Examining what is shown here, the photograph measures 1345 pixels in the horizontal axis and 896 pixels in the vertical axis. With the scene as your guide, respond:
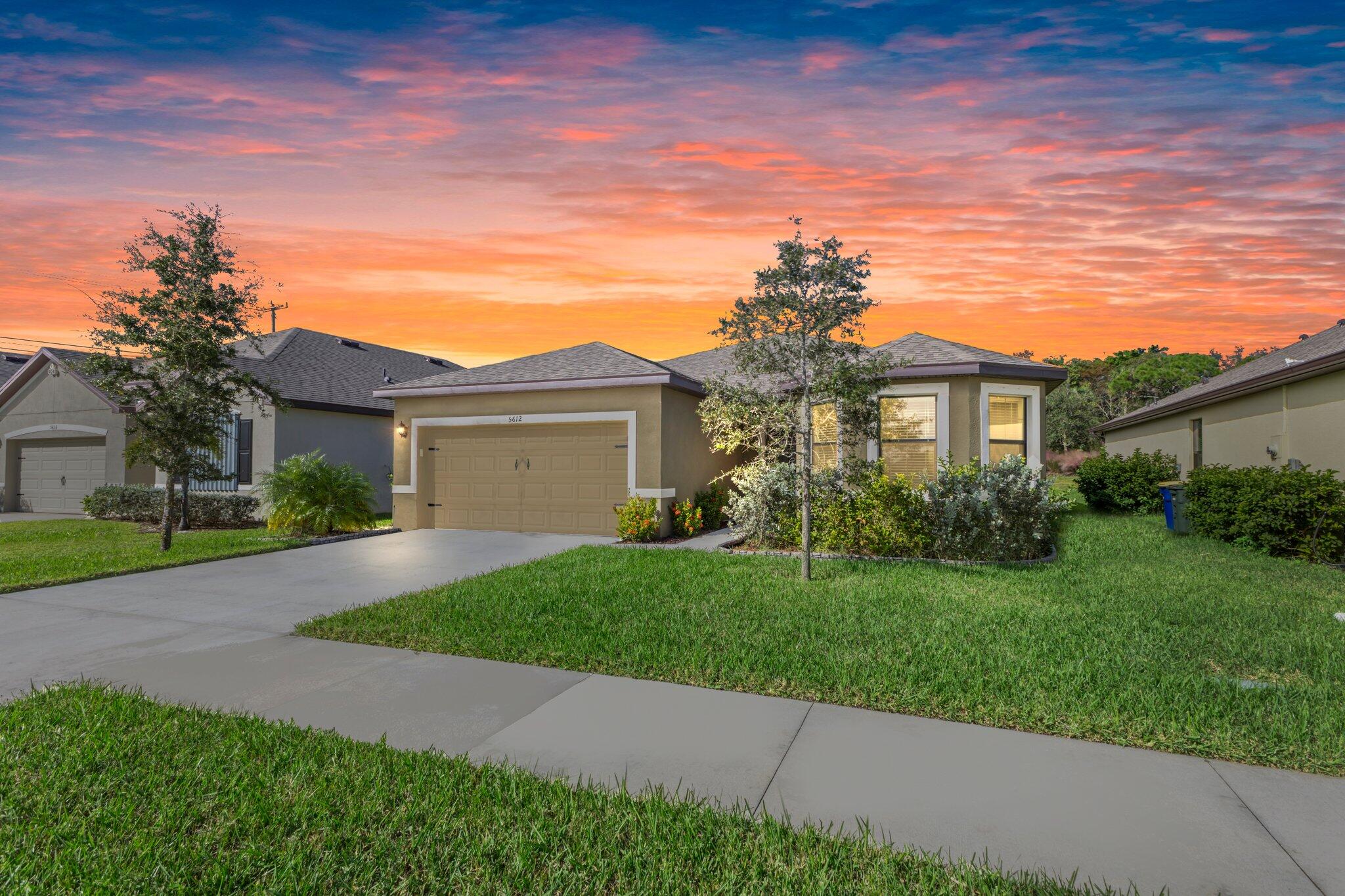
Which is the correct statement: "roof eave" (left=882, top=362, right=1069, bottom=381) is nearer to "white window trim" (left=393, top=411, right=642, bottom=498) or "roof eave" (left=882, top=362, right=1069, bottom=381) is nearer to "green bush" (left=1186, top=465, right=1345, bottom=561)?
"green bush" (left=1186, top=465, right=1345, bottom=561)

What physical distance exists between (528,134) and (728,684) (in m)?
9.31

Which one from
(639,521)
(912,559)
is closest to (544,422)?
(639,521)

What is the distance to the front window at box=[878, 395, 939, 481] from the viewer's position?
44.8 ft

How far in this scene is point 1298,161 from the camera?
11.3 m

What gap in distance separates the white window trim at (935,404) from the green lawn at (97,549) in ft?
37.7

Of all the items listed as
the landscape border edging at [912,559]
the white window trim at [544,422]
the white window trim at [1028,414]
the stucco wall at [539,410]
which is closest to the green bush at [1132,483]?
the white window trim at [1028,414]

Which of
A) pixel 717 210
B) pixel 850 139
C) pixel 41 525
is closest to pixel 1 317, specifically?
pixel 41 525

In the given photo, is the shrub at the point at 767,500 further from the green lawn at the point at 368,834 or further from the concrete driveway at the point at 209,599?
the green lawn at the point at 368,834

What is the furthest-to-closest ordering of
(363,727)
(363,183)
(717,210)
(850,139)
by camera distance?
(717,210) < (363,183) < (850,139) < (363,727)

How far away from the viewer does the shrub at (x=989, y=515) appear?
996 centimetres

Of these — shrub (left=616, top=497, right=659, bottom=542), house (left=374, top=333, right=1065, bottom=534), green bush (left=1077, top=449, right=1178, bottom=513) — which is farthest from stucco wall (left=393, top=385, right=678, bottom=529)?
green bush (left=1077, top=449, right=1178, bottom=513)

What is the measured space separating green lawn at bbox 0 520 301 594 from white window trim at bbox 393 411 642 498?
10.3ft

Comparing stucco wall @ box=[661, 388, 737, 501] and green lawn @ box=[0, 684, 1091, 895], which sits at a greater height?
stucco wall @ box=[661, 388, 737, 501]

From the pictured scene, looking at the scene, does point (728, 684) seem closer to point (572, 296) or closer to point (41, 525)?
point (572, 296)
